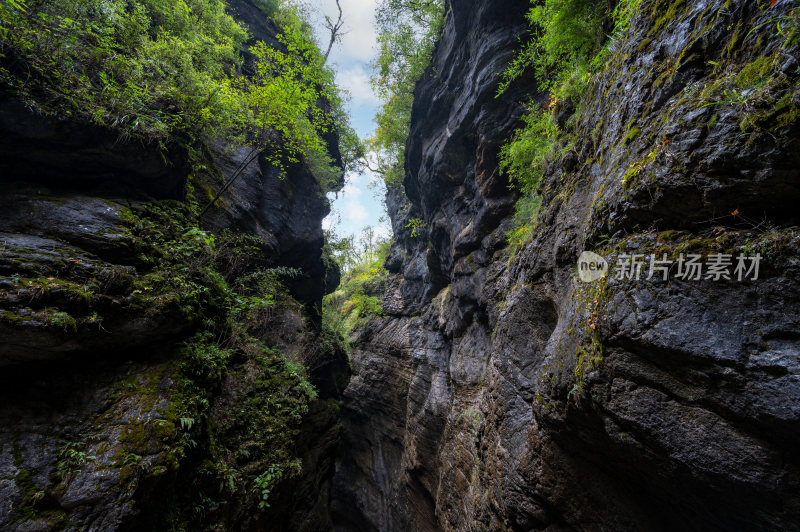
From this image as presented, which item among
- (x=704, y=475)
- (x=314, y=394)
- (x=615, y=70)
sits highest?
(x=615, y=70)

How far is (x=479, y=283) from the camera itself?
28.5ft

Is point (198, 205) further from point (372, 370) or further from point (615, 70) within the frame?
point (372, 370)

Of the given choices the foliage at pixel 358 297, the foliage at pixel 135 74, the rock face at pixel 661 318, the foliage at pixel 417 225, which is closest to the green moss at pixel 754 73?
the rock face at pixel 661 318

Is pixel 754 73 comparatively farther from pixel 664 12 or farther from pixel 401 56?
pixel 401 56

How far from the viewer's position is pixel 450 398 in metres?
9.07

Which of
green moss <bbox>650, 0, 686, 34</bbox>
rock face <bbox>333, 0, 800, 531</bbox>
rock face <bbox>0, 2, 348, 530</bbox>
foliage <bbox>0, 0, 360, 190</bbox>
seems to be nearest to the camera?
rock face <bbox>333, 0, 800, 531</bbox>

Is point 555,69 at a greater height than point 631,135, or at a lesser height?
greater

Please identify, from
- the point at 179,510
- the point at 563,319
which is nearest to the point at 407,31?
the point at 563,319

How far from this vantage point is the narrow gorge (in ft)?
7.05

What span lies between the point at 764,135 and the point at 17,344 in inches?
310

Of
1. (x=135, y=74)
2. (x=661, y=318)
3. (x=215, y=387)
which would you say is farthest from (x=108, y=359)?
(x=661, y=318)

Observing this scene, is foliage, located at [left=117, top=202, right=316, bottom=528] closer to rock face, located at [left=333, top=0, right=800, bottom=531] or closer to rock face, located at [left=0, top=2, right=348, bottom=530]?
rock face, located at [left=0, top=2, right=348, bottom=530]

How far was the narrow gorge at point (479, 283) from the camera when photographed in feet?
7.05

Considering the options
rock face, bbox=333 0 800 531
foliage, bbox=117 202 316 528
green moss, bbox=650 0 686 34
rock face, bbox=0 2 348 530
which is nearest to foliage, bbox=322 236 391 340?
foliage, bbox=117 202 316 528
